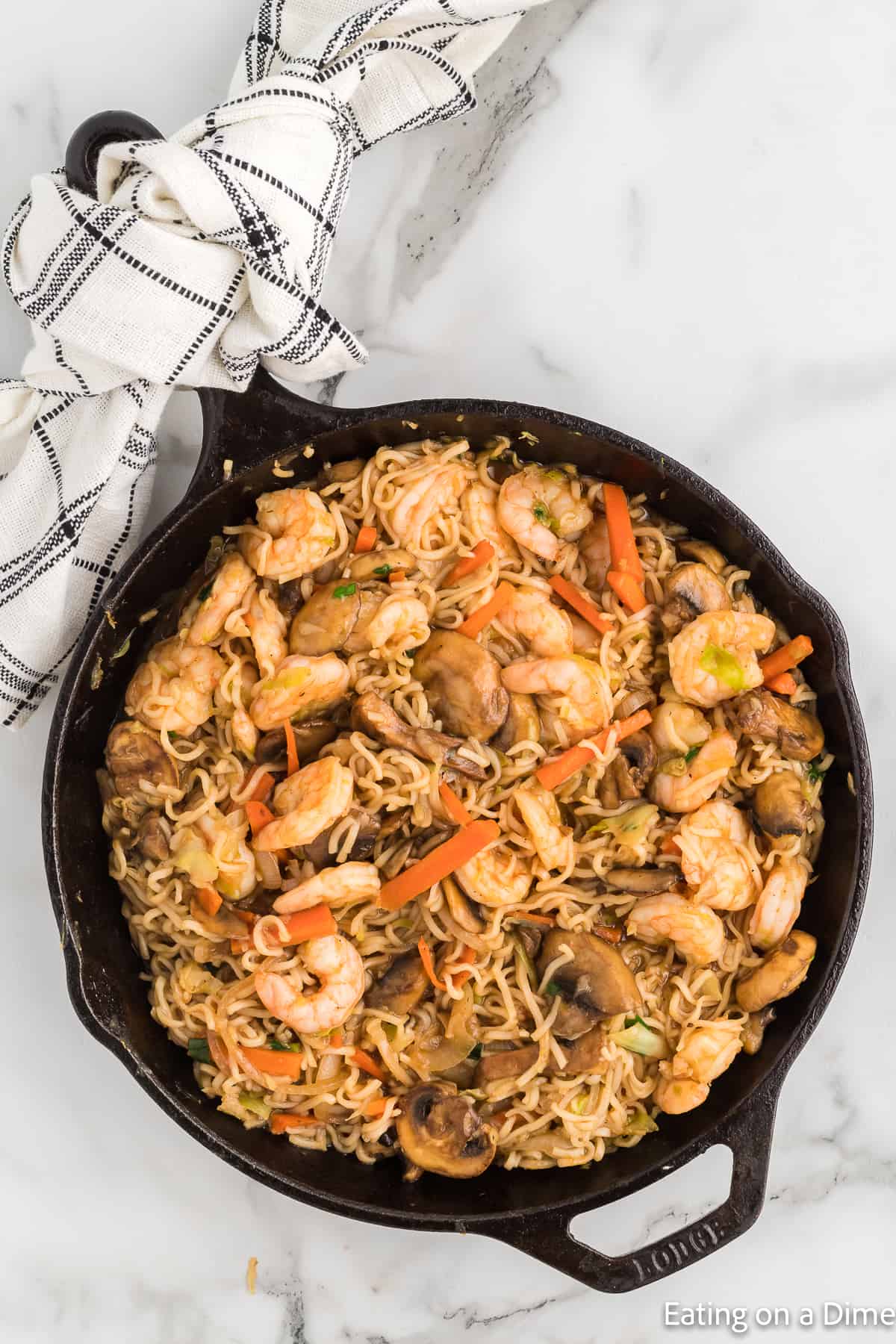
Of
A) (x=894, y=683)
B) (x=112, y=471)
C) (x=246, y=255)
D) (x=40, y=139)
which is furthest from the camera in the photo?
(x=894, y=683)

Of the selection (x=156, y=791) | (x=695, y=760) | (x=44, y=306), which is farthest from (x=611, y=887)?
(x=44, y=306)

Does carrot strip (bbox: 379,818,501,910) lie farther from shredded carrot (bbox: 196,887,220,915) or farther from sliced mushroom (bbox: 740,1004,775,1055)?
sliced mushroom (bbox: 740,1004,775,1055)

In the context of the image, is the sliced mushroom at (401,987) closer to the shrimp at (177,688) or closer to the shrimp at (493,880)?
the shrimp at (493,880)

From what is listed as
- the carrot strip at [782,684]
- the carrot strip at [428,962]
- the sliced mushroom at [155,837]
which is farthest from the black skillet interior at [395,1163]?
the carrot strip at [428,962]

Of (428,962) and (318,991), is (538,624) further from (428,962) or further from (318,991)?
(318,991)

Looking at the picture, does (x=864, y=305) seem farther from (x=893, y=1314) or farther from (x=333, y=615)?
(x=893, y=1314)
